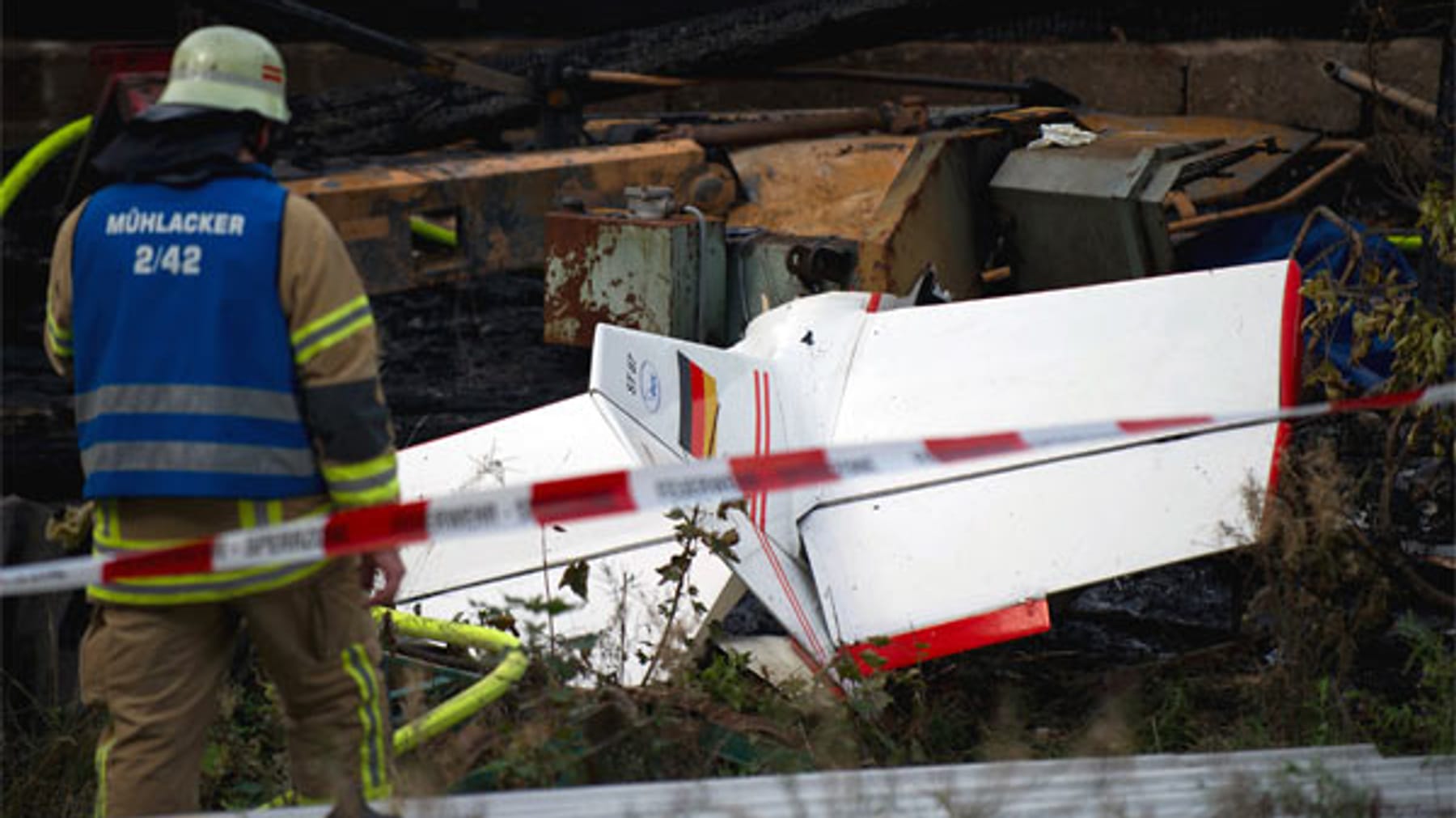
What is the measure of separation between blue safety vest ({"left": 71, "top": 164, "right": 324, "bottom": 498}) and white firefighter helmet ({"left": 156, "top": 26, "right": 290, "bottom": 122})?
0.45 feet

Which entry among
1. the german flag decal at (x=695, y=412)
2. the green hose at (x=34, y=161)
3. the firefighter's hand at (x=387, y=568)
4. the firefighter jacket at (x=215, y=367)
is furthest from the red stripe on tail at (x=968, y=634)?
the green hose at (x=34, y=161)

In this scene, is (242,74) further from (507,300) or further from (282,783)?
(507,300)

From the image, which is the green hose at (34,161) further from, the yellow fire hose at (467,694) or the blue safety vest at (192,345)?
the blue safety vest at (192,345)

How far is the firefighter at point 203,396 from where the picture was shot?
289 centimetres

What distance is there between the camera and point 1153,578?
229 inches

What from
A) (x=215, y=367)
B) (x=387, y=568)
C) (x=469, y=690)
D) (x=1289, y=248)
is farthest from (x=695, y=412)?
(x=1289, y=248)

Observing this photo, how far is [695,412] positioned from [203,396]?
2003 mm

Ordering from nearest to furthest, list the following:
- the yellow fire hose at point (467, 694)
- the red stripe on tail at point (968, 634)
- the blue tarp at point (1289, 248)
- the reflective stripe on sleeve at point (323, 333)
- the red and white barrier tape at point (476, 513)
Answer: the red and white barrier tape at point (476, 513)
the reflective stripe on sleeve at point (323, 333)
the yellow fire hose at point (467, 694)
the red stripe on tail at point (968, 634)
the blue tarp at point (1289, 248)

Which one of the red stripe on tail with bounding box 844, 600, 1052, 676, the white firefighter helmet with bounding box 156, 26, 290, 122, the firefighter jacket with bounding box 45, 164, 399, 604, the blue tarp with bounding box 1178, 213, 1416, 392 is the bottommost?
the red stripe on tail with bounding box 844, 600, 1052, 676

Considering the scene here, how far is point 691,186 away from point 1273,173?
2779 millimetres

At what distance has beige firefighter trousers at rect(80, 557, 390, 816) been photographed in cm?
295

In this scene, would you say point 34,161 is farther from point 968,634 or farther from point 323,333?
point 968,634

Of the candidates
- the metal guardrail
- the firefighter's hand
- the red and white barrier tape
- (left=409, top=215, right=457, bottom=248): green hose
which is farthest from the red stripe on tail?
(left=409, top=215, right=457, bottom=248): green hose

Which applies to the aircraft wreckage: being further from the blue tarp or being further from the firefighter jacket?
the firefighter jacket
